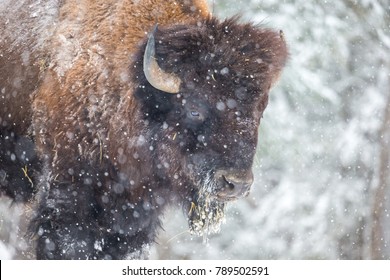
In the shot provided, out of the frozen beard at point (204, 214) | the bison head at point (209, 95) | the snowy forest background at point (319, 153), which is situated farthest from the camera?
the snowy forest background at point (319, 153)

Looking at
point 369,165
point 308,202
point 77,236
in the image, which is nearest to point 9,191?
point 77,236

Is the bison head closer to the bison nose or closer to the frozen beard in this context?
the bison nose

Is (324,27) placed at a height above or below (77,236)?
below

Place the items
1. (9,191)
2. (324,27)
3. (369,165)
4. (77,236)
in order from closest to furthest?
(77,236)
(9,191)
(324,27)
(369,165)

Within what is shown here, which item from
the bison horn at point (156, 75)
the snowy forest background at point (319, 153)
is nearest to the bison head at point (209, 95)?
the bison horn at point (156, 75)

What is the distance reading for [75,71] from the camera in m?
5.12

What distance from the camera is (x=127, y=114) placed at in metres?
4.93

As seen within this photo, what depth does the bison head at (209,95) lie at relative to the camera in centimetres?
457

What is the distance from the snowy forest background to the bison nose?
412 cm

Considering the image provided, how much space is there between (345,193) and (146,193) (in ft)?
16.2

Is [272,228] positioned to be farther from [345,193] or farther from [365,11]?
[365,11]

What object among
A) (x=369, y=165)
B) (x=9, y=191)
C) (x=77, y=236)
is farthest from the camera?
(x=369, y=165)

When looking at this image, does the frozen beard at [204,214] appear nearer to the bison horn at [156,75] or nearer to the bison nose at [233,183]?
the bison nose at [233,183]

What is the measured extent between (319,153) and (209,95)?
4.77 m
